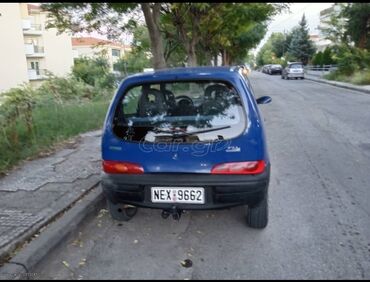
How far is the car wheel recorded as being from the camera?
3.70 m

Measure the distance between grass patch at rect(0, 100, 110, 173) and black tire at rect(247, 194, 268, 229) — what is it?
3.76m

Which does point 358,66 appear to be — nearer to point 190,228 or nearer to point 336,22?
point 336,22

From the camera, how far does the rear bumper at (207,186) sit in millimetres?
3055

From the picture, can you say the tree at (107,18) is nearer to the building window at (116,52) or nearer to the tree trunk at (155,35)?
the tree trunk at (155,35)

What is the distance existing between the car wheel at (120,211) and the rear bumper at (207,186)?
18.3 inches

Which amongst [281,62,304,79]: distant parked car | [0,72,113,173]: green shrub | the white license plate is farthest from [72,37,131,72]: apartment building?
[281,62,304,79]: distant parked car

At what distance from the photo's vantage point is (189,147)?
10.1 ft

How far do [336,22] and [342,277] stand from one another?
31.8 meters

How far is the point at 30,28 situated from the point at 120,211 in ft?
151

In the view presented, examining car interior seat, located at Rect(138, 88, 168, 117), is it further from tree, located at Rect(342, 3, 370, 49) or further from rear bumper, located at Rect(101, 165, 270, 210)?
tree, located at Rect(342, 3, 370, 49)

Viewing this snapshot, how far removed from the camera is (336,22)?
97.8 feet

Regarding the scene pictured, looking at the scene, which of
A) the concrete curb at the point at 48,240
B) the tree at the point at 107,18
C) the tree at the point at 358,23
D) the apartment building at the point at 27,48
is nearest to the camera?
the concrete curb at the point at 48,240

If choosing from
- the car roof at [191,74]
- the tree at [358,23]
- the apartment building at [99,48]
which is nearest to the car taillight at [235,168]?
the car roof at [191,74]

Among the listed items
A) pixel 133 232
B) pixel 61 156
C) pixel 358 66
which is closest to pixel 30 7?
pixel 358 66
